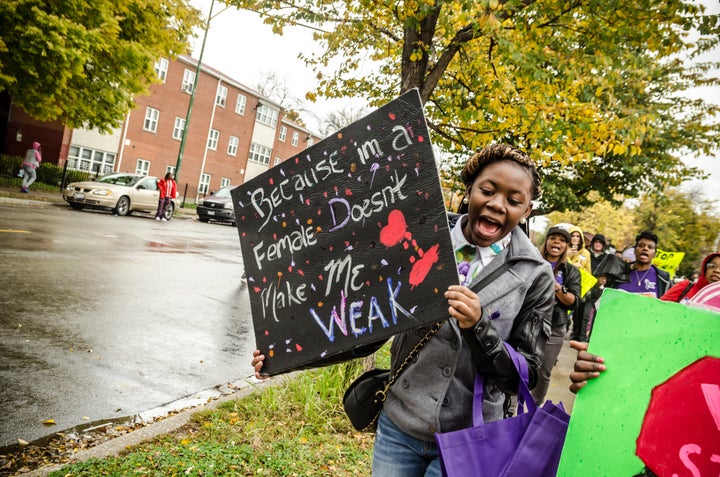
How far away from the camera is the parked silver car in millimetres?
16047

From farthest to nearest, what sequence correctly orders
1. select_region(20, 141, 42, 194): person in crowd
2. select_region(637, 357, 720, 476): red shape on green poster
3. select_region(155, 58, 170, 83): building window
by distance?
select_region(155, 58, 170, 83): building window < select_region(20, 141, 42, 194): person in crowd < select_region(637, 357, 720, 476): red shape on green poster

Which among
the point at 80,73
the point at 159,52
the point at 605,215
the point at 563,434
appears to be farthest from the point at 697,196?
the point at 563,434

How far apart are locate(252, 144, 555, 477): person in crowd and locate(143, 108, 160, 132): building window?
103ft

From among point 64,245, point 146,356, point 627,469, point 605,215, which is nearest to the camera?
point 627,469

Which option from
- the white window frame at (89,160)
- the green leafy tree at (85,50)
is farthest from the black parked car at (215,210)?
the white window frame at (89,160)

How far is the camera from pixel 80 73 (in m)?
13.6

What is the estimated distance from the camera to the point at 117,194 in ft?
55.5

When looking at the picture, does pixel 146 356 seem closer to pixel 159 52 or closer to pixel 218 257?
pixel 218 257

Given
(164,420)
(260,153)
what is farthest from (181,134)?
(164,420)

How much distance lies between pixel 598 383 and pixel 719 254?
3.16m

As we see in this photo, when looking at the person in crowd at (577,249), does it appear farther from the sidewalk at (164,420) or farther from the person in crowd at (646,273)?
the sidewalk at (164,420)

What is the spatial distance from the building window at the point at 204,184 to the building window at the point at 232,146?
2.87 metres

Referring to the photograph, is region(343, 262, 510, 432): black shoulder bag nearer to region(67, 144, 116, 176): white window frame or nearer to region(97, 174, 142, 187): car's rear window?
region(97, 174, 142, 187): car's rear window

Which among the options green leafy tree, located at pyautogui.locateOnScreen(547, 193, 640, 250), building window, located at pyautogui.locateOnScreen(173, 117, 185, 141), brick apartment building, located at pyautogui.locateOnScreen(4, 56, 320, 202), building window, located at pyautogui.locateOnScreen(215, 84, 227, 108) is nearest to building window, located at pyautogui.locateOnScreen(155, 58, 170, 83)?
brick apartment building, located at pyautogui.locateOnScreen(4, 56, 320, 202)
